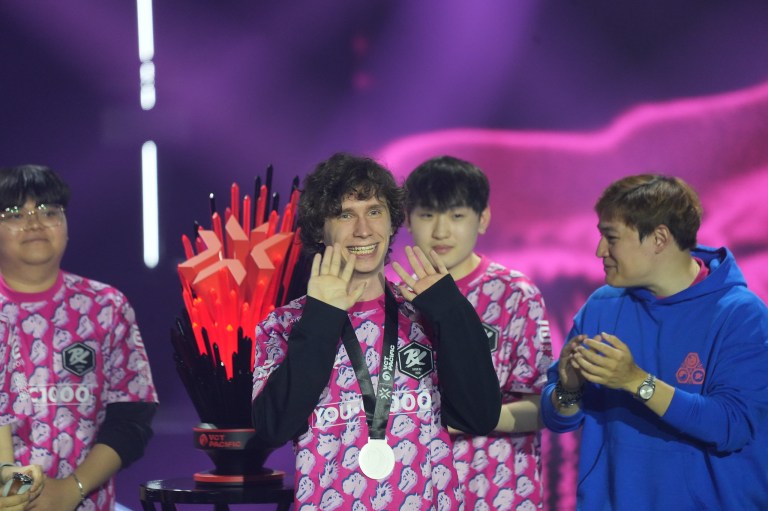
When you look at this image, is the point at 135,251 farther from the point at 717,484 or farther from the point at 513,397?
the point at 717,484

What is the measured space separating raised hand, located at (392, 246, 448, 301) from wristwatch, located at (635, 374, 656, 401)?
1.65 ft

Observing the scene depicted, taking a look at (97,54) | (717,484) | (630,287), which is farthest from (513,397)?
(97,54)

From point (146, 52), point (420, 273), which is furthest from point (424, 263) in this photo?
point (146, 52)

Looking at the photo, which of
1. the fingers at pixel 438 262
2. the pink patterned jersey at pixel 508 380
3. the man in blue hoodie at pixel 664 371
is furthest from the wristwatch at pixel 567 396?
the fingers at pixel 438 262

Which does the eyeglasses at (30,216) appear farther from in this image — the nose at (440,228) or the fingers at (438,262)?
the fingers at (438,262)

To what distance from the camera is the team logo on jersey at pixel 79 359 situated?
304cm

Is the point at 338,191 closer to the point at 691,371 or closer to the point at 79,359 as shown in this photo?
the point at 691,371

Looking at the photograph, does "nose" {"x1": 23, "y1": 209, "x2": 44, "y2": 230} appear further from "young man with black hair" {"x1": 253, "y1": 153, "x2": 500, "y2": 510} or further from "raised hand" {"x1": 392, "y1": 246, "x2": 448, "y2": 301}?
"raised hand" {"x1": 392, "y1": 246, "x2": 448, "y2": 301}

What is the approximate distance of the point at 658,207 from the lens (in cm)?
259

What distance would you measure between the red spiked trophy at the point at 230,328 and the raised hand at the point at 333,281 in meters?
0.78

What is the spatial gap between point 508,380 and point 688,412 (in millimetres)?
692

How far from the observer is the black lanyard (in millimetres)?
2266

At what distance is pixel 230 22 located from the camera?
4688 mm

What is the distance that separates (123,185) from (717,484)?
3046mm
